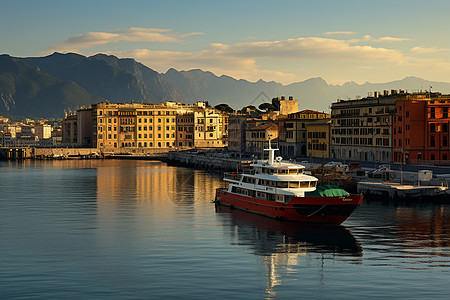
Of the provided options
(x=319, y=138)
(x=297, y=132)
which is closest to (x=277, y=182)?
(x=319, y=138)

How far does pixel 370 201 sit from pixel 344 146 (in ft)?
230

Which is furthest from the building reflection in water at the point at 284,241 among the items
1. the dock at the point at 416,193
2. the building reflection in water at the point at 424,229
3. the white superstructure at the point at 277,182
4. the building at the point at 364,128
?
the building at the point at 364,128

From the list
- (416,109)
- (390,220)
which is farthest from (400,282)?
(416,109)

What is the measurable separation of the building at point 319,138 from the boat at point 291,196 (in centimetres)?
9091

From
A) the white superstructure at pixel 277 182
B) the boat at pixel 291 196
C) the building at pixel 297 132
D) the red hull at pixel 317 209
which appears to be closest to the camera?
the red hull at pixel 317 209

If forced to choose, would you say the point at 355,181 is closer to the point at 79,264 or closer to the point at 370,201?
the point at 370,201

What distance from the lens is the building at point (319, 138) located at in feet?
563

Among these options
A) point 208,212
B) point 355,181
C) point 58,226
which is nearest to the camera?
point 58,226

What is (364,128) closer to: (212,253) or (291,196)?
(291,196)

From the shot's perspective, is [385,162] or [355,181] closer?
[355,181]

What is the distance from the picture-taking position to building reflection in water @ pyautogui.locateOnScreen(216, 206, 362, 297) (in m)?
52.5

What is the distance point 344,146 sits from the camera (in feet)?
533

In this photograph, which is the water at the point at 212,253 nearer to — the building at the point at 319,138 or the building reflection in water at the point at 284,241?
A: the building reflection in water at the point at 284,241

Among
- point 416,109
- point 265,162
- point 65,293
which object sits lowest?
point 65,293
